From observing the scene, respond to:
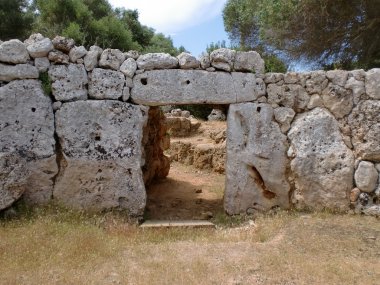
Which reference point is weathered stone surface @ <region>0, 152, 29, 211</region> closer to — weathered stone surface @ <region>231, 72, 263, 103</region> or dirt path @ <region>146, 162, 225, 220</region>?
dirt path @ <region>146, 162, 225, 220</region>

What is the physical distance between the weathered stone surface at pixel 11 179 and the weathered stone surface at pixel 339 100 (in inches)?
185

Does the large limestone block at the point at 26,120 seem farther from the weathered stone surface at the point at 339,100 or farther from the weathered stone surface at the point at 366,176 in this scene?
the weathered stone surface at the point at 366,176

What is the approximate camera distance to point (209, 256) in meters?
4.78

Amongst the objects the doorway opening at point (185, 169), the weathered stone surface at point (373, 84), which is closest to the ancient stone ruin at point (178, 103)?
the weathered stone surface at point (373, 84)

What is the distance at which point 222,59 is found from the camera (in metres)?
6.51

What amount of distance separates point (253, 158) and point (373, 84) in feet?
7.05

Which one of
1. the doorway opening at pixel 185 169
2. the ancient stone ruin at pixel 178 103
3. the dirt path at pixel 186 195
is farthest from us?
the doorway opening at pixel 185 169

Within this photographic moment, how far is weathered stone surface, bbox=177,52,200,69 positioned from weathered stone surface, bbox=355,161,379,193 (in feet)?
9.67

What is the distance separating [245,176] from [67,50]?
3333 millimetres

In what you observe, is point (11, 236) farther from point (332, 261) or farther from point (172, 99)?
point (332, 261)

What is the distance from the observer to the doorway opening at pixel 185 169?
746cm

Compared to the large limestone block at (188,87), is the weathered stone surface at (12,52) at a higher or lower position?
higher

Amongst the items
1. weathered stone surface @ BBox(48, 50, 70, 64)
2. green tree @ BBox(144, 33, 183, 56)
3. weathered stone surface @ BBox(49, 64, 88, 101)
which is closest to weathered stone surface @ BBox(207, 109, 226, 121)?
green tree @ BBox(144, 33, 183, 56)

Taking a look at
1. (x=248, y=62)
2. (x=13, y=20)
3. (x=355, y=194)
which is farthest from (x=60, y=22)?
(x=355, y=194)
